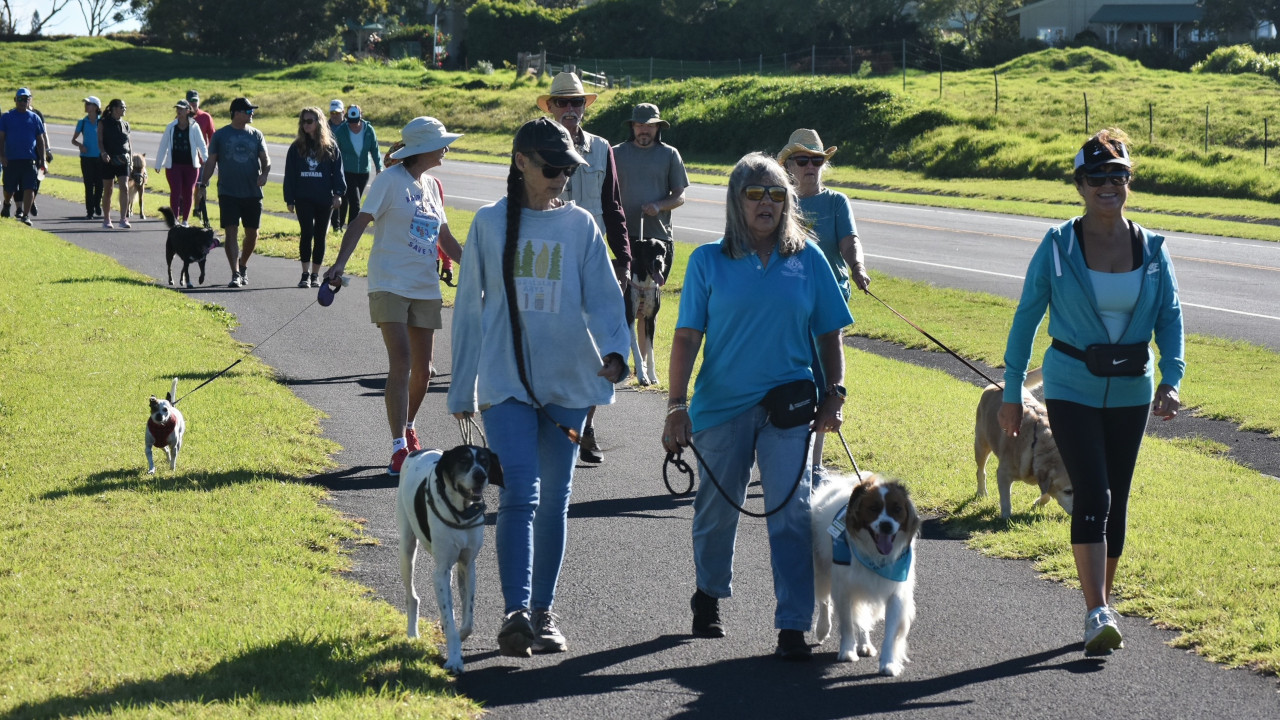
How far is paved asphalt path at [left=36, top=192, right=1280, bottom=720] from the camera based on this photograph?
4.84m

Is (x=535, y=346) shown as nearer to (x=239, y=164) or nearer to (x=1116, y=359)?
(x=1116, y=359)

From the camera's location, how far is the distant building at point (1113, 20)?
72250mm

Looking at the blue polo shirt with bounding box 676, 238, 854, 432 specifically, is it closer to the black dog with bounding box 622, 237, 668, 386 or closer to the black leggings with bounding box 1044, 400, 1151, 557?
the black leggings with bounding box 1044, 400, 1151, 557

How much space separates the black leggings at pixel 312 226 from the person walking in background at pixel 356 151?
9.74 ft

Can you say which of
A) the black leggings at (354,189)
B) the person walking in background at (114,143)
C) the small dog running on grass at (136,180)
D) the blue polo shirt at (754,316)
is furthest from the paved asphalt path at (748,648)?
the small dog running on grass at (136,180)

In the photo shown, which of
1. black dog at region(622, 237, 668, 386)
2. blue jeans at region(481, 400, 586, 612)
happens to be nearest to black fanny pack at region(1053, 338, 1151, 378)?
blue jeans at region(481, 400, 586, 612)

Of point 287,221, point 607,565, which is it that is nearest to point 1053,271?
point 607,565

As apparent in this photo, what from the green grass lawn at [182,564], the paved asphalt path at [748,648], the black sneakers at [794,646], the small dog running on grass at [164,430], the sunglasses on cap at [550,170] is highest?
the sunglasses on cap at [550,170]

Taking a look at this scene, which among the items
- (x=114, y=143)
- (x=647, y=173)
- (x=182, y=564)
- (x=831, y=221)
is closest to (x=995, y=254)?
(x=647, y=173)

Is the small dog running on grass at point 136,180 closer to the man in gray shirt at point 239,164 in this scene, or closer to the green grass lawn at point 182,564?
the man in gray shirt at point 239,164

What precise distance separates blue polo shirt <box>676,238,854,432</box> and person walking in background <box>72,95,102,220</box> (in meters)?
17.7

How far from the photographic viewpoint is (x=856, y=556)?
17.0 feet

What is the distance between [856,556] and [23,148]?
65.7ft

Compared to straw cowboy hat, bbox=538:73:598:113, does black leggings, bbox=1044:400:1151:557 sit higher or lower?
lower
